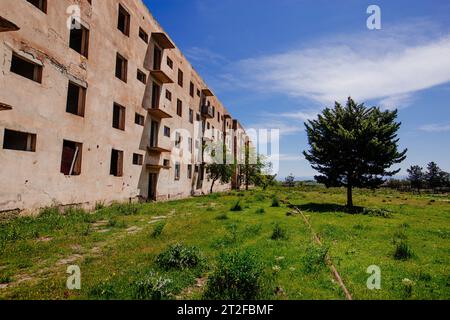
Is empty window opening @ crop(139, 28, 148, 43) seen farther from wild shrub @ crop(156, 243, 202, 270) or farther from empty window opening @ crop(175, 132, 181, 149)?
wild shrub @ crop(156, 243, 202, 270)

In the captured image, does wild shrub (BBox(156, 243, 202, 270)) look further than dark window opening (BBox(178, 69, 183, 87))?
No

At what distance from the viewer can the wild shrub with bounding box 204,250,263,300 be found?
4758 mm

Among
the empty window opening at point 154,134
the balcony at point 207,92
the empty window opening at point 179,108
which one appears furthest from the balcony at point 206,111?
the empty window opening at point 154,134

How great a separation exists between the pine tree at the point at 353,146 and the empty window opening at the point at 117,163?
15354 mm

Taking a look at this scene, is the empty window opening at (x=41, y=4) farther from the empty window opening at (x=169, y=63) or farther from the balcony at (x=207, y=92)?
the balcony at (x=207, y=92)

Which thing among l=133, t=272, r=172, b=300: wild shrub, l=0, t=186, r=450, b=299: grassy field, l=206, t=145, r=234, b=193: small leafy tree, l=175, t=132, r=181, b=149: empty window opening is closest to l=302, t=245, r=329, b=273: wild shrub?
l=0, t=186, r=450, b=299: grassy field

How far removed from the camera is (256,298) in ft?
15.4

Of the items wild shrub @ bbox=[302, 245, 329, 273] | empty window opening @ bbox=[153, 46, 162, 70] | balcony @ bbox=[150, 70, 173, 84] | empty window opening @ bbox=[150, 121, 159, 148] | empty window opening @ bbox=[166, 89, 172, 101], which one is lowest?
wild shrub @ bbox=[302, 245, 329, 273]

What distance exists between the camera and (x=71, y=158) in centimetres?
1480

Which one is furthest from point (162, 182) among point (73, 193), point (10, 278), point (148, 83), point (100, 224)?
point (10, 278)

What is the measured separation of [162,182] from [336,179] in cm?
1582

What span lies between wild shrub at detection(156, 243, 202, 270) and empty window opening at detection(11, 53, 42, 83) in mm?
10728

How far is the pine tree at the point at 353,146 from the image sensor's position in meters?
21.1
